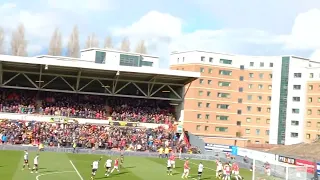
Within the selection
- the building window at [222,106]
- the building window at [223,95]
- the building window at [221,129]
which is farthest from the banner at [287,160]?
the building window at [223,95]

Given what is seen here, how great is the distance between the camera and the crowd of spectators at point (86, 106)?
187 ft

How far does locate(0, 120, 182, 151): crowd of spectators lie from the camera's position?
170 feet

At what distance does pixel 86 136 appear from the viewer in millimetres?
54469

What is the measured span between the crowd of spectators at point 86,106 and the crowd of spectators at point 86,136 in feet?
7.14

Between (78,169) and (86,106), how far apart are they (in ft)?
75.2

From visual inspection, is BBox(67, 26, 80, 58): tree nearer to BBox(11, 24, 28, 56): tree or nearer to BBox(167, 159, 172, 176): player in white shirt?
BBox(11, 24, 28, 56): tree

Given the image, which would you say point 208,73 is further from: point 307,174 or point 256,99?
point 307,174

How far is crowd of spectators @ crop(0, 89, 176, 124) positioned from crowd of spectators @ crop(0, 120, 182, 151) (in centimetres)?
218

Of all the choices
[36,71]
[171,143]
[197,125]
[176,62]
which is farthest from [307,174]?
[176,62]

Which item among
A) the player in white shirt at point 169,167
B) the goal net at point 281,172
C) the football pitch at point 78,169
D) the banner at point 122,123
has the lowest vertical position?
the football pitch at point 78,169

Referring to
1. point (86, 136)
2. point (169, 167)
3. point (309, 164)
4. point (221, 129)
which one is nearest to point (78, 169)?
point (169, 167)

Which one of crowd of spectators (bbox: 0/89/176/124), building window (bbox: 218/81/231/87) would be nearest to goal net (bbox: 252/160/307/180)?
crowd of spectators (bbox: 0/89/176/124)

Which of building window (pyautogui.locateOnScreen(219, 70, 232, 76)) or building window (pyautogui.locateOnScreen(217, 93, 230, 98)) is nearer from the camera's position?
building window (pyautogui.locateOnScreen(217, 93, 230, 98))

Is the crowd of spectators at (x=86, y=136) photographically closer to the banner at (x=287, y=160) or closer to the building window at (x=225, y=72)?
the banner at (x=287, y=160)
